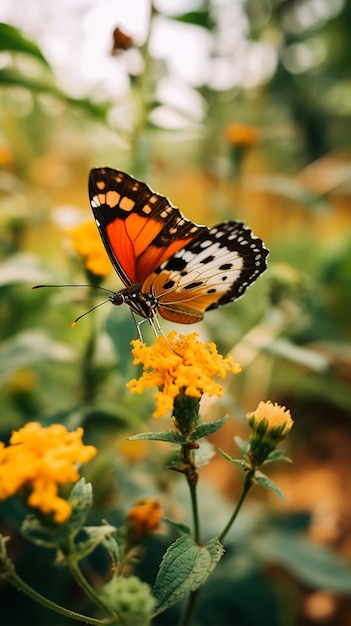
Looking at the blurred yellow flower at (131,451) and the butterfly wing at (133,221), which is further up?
the butterfly wing at (133,221)

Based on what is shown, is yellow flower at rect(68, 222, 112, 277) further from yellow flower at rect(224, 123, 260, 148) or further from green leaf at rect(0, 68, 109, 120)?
yellow flower at rect(224, 123, 260, 148)

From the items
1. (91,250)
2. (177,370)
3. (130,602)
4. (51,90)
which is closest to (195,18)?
(51,90)

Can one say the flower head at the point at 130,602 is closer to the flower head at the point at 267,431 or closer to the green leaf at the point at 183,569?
the green leaf at the point at 183,569

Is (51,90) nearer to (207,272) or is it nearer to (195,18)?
(195,18)

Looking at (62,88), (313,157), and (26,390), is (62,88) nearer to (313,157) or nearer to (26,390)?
(26,390)

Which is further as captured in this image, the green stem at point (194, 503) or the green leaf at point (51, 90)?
the green leaf at point (51, 90)

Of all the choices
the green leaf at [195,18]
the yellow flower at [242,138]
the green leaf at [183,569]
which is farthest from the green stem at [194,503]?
the yellow flower at [242,138]
